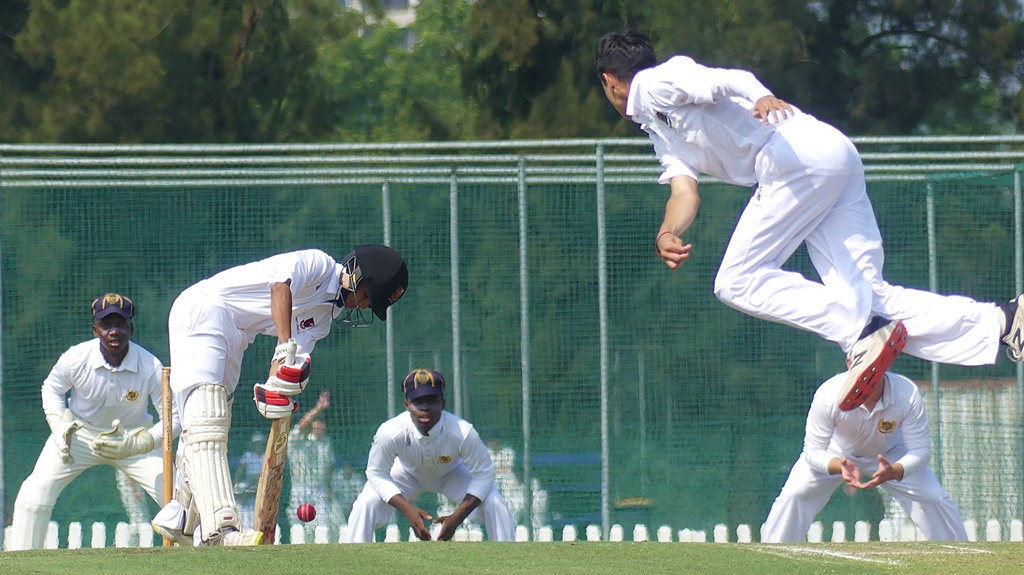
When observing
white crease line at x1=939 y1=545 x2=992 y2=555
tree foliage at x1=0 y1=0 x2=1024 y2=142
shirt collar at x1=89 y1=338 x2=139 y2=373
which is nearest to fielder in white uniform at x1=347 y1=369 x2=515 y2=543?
shirt collar at x1=89 y1=338 x2=139 y2=373

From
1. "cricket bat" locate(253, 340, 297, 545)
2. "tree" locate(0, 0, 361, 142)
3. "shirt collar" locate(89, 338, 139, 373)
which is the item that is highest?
"tree" locate(0, 0, 361, 142)

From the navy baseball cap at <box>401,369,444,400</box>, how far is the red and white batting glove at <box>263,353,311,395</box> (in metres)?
3.09

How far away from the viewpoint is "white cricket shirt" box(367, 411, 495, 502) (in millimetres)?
9781

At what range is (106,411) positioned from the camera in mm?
10312

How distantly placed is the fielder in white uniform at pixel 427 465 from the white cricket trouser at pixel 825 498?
74.6 inches

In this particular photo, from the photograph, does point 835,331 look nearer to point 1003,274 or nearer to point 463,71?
point 1003,274

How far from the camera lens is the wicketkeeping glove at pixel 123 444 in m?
9.91

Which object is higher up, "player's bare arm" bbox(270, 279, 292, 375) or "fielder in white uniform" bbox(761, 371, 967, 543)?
"player's bare arm" bbox(270, 279, 292, 375)

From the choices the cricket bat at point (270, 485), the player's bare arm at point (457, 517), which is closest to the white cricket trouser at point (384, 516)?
the player's bare arm at point (457, 517)

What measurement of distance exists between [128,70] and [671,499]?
7382 millimetres

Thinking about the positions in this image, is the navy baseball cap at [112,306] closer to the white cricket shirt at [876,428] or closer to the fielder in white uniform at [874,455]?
the fielder in white uniform at [874,455]

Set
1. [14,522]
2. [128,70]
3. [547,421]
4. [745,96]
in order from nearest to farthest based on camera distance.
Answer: [745,96] → [14,522] → [547,421] → [128,70]


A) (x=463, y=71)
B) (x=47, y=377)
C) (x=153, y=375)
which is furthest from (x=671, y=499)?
(x=463, y=71)

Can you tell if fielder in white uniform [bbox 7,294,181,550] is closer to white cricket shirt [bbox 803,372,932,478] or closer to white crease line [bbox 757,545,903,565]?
white cricket shirt [bbox 803,372,932,478]
